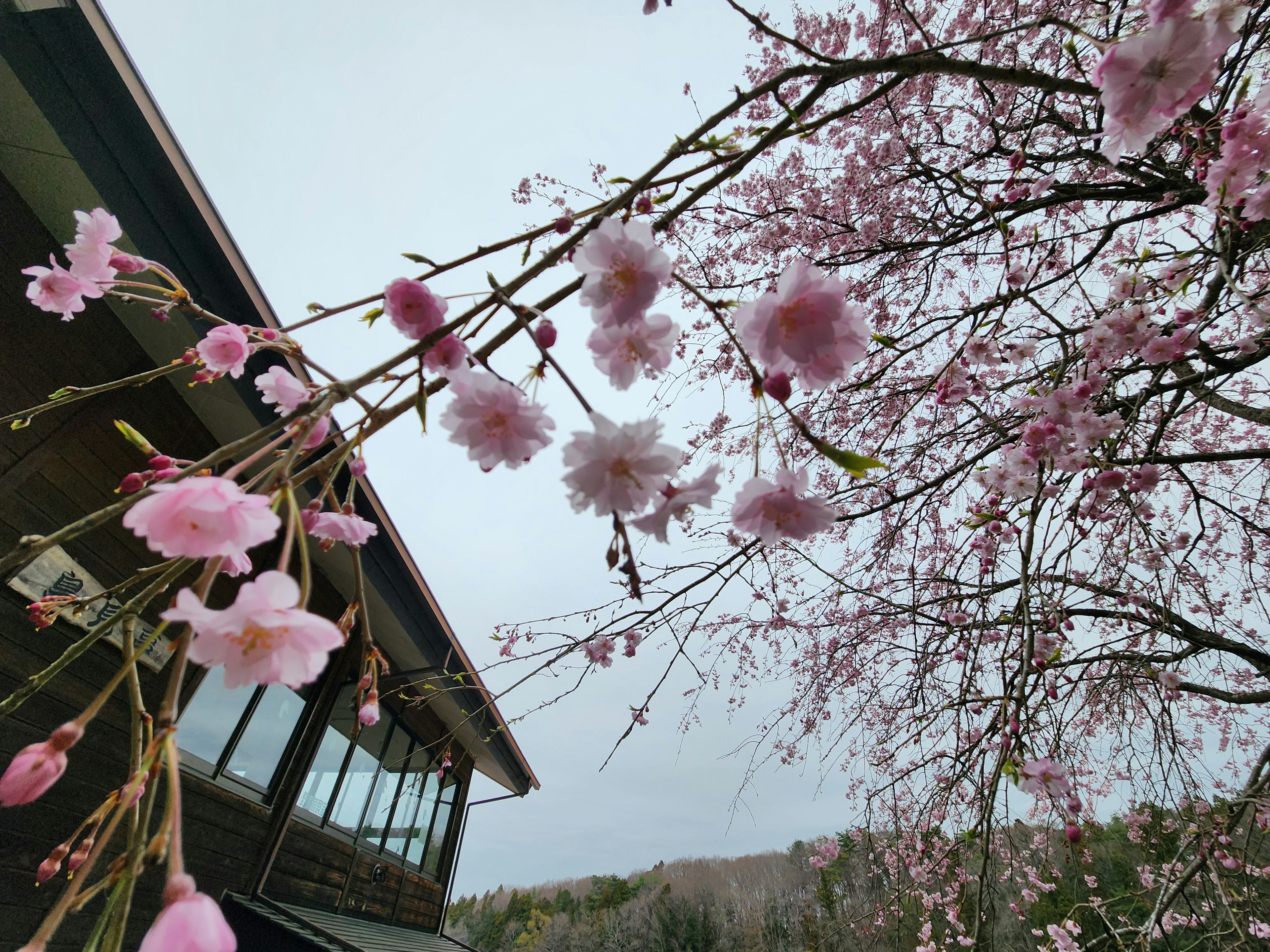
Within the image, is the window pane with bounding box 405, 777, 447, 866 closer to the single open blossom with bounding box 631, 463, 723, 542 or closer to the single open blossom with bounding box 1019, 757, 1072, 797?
the single open blossom with bounding box 1019, 757, 1072, 797

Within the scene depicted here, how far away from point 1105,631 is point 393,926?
756cm

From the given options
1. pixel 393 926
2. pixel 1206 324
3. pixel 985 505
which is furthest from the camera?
→ pixel 393 926

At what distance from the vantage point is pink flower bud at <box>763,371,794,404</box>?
78cm

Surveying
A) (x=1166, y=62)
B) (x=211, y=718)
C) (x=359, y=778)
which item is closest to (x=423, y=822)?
(x=359, y=778)

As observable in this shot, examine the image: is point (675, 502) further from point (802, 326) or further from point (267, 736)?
point (267, 736)

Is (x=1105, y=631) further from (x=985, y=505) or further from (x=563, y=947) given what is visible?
(x=563, y=947)

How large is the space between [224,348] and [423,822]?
285 inches

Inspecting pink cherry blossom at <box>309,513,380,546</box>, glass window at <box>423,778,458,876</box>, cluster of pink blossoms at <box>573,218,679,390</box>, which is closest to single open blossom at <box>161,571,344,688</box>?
pink cherry blossom at <box>309,513,380,546</box>

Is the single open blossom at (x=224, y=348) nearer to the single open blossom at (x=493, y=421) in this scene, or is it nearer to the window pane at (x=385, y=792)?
the single open blossom at (x=493, y=421)

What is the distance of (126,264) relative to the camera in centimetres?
132

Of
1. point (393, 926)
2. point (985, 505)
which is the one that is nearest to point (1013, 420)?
point (985, 505)

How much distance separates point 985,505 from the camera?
9.04 feet

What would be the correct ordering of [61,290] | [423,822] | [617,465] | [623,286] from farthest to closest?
[423,822], [61,290], [623,286], [617,465]

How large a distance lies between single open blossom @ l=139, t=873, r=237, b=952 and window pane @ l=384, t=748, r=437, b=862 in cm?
613
